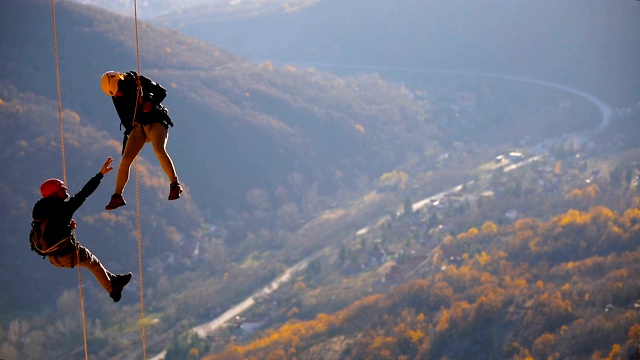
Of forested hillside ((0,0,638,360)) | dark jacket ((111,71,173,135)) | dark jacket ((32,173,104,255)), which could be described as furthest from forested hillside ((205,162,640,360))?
dark jacket ((32,173,104,255))

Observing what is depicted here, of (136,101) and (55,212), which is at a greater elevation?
(136,101)

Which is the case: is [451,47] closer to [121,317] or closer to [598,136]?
[598,136]

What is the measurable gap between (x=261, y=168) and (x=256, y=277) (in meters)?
32.8

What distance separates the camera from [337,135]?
118 meters

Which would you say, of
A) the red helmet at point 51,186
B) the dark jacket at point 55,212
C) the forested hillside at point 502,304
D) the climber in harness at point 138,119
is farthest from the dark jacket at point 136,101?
the forested hillside at point 502,304

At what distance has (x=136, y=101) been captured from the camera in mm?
12898

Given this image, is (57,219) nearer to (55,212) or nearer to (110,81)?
(55,212)

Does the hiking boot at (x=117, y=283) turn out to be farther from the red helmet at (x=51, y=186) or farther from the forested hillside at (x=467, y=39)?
the forested hillside at (x=467, y=39)

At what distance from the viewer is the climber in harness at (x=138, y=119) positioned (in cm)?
1275

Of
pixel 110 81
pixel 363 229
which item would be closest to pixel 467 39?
pixel 363 229

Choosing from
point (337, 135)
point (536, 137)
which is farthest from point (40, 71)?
point (536, 137)

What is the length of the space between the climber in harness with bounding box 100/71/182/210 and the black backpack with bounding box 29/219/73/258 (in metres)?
0.92

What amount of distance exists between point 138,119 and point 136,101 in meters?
0.44

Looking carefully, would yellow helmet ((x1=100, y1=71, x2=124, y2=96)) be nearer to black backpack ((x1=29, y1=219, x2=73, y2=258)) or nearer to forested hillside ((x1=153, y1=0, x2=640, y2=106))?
black backpack ((x1=29, y1=219, x2=73, y2=258))
